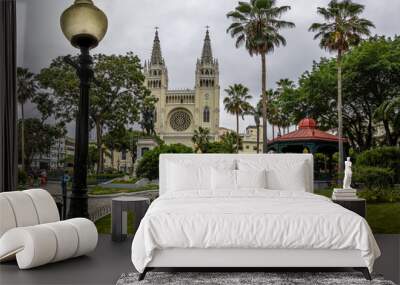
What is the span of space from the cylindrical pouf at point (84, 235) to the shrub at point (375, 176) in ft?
12.3

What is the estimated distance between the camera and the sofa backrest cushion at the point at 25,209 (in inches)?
166

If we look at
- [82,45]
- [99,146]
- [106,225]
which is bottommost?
[106,225]

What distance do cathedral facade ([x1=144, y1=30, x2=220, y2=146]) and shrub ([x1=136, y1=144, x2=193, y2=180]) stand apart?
0.10 m

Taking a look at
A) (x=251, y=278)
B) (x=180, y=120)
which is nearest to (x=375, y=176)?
(x=180, y=120)

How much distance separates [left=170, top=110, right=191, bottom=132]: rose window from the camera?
6.79 meters

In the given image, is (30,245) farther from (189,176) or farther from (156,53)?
(156,53)

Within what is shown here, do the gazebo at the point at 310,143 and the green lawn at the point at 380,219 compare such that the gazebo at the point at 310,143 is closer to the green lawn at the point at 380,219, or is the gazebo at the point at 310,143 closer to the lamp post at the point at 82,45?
the green lawn at the point at 380,219

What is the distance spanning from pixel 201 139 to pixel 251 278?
333cm

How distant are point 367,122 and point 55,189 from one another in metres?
4.46

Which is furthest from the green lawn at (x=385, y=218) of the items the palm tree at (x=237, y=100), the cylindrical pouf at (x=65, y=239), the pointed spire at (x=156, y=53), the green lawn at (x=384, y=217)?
the cylindrical pouf at (x=65, y=239)

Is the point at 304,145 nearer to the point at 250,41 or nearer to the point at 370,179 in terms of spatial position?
the point at 370,179

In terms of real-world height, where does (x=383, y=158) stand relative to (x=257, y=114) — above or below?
below

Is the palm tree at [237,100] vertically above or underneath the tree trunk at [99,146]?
above

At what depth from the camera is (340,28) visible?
654 centimetres
